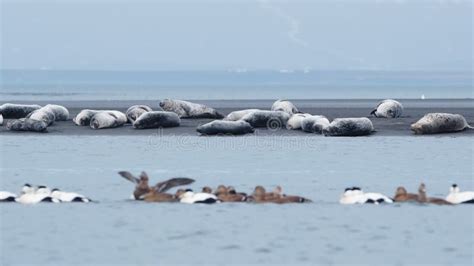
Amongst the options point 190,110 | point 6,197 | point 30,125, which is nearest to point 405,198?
point 6,197

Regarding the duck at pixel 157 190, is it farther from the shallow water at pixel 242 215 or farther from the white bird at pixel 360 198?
the white bird at pixel 360 198

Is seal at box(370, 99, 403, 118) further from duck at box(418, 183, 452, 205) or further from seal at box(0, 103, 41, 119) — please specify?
duck at box(418, 183, 452, 205)

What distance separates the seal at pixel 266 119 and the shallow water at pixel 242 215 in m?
5.46

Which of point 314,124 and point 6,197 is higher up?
point 314,124

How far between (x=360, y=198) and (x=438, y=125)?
1341 centimetres

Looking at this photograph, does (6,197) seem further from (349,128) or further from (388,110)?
(388,110)

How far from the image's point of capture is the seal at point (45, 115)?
30797mm

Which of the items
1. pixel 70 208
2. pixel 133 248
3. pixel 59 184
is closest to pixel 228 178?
pixel 59 184

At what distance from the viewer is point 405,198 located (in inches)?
632

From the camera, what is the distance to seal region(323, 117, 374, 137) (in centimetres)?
2806

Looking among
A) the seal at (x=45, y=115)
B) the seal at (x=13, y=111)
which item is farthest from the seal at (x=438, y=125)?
the seal at (x=13, y=111)

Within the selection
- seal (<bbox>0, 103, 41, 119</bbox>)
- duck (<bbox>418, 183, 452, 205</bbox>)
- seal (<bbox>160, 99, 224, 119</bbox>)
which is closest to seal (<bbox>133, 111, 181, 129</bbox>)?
seal (<bbox>160, 99, 224, 119</bbox>)

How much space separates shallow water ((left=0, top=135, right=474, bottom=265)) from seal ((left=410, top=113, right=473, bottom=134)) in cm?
408

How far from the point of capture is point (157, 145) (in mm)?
26203
